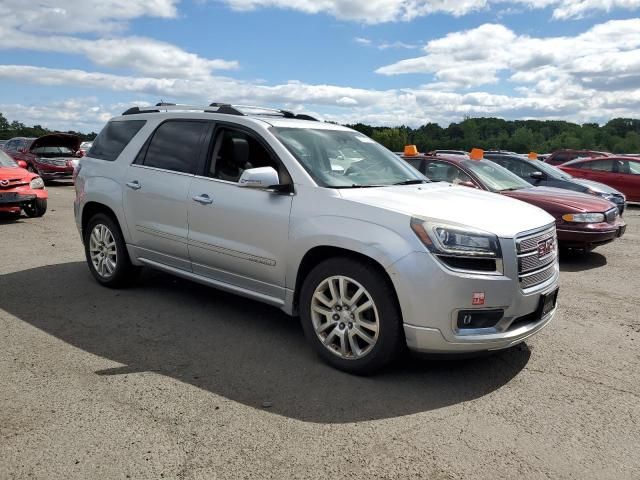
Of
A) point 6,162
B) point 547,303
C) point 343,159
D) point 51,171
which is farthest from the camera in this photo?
point 51,171

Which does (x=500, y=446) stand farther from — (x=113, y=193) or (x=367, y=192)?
(x=113, y=193)

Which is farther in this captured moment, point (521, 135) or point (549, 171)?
point (521, 135)

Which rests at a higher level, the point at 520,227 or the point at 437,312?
the point at 520,227

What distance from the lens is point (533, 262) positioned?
13.3ft

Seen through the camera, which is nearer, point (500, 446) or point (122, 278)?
point (500, 446)

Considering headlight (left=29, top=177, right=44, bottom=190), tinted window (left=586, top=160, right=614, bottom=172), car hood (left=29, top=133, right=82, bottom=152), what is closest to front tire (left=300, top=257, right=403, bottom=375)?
headlight (left=29, top=177, right=44, bottom=190)

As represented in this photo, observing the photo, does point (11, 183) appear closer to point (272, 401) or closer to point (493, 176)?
point (493, 176)

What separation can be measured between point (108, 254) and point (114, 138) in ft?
4.11

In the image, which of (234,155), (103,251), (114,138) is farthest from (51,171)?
(234,155)

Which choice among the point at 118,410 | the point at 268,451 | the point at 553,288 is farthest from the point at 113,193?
the point at 553,288

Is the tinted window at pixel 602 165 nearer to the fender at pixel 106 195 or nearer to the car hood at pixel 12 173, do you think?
the car hood at pixel 12 173

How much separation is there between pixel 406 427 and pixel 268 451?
0.84 m

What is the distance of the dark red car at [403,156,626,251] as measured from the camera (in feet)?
27.1

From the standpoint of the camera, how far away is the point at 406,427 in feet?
11.1
